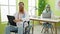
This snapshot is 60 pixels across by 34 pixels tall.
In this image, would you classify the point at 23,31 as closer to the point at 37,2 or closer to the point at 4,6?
the point at 4,6

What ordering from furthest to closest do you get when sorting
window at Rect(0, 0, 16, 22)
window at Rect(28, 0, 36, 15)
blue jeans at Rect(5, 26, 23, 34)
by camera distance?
window at Rect(28, 0, 36, 15), window at Rect(0, 0, 16, 22), blue jeans at Rect(5, 26, 23, 34)

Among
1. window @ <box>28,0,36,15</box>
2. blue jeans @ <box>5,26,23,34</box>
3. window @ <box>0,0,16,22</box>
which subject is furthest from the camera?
window @ <box>28,0,36,15</box>

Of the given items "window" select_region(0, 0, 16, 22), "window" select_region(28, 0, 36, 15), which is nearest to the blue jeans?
"window" select_region(0, 0, 16, 22)

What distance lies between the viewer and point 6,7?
6.60 meters

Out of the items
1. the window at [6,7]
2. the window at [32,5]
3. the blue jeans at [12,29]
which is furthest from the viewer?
the window at [32,5]

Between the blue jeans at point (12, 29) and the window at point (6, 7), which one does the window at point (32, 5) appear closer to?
the window at point (6, 7)

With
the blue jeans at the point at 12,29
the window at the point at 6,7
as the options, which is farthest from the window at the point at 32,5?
the blue jeans at the point at 12,29

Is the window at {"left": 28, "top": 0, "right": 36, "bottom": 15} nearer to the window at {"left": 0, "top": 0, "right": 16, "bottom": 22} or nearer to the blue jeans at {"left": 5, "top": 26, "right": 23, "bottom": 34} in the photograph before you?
the window at {"left": 0, "top": 0, "right": 16, "bottom": 22}

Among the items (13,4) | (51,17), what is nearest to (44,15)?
(51,17)

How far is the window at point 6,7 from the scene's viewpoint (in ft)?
20.8

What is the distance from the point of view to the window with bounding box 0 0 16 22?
633 centimetres

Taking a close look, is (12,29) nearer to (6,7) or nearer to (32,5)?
(6,7)

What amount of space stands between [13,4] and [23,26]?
2.98m

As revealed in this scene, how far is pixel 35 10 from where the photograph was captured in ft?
27.8
